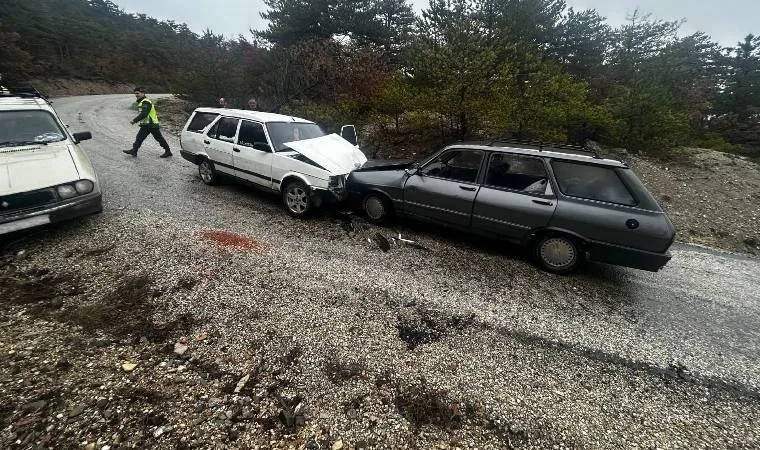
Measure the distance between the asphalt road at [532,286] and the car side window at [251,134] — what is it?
3.93 ft

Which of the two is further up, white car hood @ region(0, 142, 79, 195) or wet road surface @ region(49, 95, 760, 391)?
white car hood @ region(0, 142, 79, 195)

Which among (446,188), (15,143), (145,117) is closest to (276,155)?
(446,188)

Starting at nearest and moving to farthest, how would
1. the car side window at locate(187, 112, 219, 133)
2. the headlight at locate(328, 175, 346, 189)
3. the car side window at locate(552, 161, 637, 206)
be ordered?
the car side window at locate(552, 161, 637, 206)
the headlight at locate(328, 175, 346, 189)
the car side window at locate(187, 112, 219, 133)

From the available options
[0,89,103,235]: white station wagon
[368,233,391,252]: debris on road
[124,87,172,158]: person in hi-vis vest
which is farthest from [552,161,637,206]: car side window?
[124,87,172,158]: person in hi-vis vest

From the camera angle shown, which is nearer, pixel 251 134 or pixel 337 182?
pixel 337 182

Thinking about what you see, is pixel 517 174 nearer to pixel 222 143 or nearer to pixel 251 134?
pixel 251 134

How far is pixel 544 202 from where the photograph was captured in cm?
457

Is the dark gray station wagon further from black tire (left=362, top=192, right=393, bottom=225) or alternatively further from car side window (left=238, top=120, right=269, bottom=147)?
car side window (left=238, top=120, right=269, bottom=147)

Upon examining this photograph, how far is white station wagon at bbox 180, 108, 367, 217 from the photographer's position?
573 centimetres

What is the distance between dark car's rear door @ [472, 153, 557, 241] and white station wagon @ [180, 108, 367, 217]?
8.28 feet

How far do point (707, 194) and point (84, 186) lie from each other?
46.0 feet

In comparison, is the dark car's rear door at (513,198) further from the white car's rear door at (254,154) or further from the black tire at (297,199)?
the white car's rear door at (254,154)

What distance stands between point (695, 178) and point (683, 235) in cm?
526

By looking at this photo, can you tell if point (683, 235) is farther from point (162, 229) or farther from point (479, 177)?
point (162, 229)
